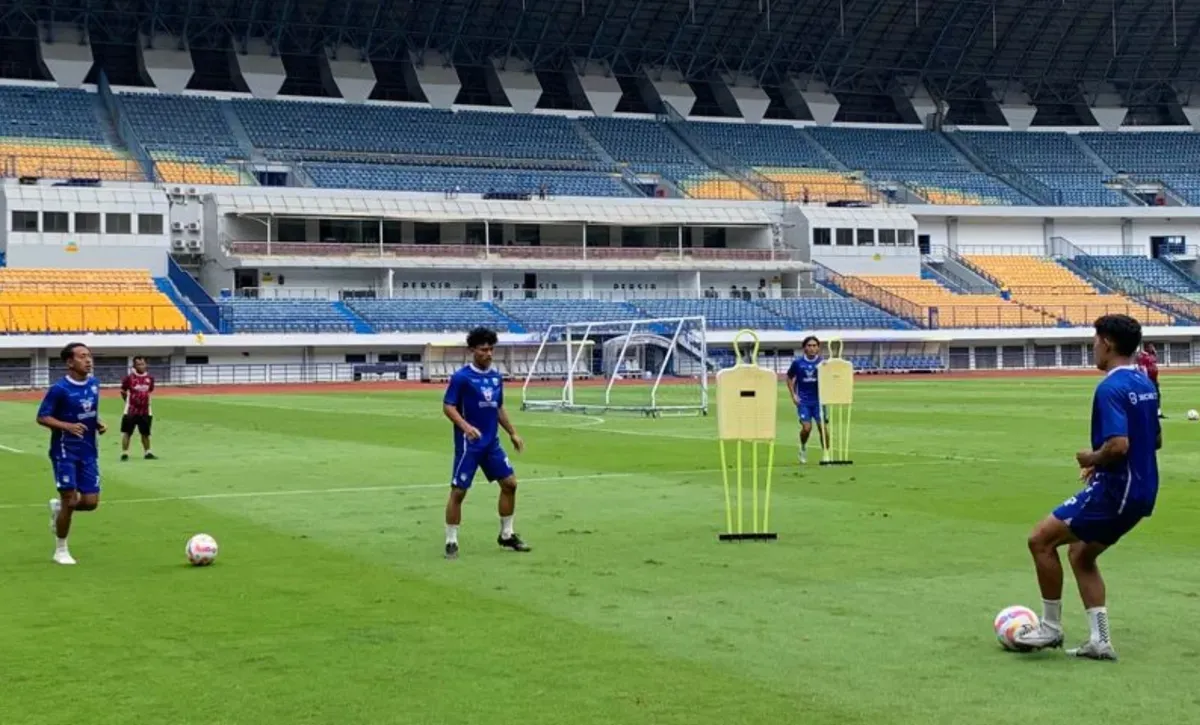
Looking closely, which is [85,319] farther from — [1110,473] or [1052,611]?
[1110,473]

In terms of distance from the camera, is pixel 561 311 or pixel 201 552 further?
pixel 561 311

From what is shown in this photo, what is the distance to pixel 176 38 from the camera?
96.0 metres

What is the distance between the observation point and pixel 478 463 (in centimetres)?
1503

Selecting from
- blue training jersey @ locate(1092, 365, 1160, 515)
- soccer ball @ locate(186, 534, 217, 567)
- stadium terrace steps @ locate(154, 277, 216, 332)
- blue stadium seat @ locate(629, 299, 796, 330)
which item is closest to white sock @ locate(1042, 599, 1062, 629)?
blue training jersey @ locate(1092, 365, 1160, 515)

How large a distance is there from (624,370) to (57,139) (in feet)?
120

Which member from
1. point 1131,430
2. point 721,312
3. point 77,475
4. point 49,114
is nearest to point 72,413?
point 77,475

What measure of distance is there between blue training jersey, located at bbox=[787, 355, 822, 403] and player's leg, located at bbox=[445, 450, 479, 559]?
39.2 feet

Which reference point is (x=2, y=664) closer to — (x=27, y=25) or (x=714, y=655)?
(x=714, y=655)

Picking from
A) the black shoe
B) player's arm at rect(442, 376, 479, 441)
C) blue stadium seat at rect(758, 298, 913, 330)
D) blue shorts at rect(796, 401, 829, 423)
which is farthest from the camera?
blue stadium seat at rect(758, 298, 913, 330)

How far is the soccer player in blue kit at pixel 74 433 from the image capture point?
14.8m

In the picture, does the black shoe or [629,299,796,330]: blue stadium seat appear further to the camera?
[629,299,796,330]: blue stadium seat

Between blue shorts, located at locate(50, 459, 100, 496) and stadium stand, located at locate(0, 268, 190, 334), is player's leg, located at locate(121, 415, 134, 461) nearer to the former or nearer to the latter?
blue shorts, located at locate(50, 459, 100, 496)

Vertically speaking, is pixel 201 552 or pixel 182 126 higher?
pixel 182 126

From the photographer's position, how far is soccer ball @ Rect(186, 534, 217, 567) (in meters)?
14.7
